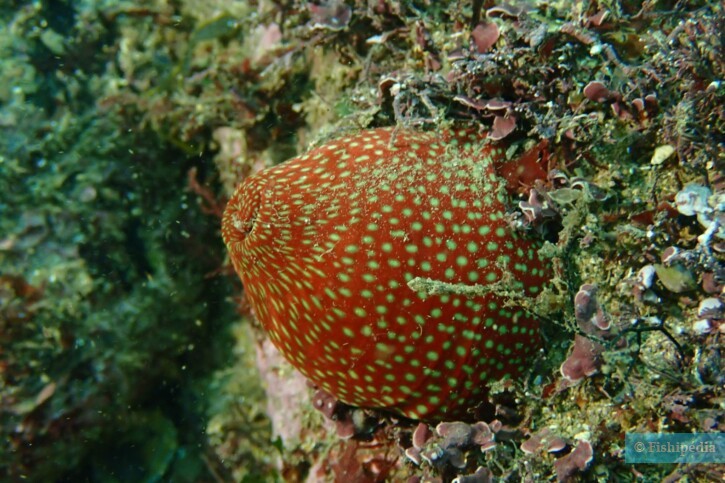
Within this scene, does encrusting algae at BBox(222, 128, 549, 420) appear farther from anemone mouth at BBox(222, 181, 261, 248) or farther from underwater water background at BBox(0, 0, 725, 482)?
underwater water background at BBox(0, 0, 725, 482)

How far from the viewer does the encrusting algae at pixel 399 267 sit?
9.71ft

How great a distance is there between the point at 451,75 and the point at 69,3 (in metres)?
5.13

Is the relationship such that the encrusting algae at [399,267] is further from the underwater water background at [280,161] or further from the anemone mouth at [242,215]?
the underwater water background at [280,161]

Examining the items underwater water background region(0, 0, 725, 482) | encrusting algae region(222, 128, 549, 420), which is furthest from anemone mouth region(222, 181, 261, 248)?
underwater water background region(0, 0, 725, 482)

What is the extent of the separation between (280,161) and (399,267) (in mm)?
2605

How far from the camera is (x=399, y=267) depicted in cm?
295

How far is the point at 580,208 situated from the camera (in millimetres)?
2982

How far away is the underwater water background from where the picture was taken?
279 centimetres

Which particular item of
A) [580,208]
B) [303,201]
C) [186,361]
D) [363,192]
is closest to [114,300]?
[186,361]

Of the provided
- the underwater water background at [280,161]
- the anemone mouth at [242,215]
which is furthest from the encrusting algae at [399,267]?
the underwater water background at [280,161]

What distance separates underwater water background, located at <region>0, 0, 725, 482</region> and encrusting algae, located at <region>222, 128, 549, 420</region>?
22cm

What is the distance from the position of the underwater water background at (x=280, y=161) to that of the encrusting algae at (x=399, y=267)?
22 cm

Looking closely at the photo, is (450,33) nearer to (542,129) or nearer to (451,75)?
(451,75)

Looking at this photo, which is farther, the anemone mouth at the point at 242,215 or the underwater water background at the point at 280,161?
the anemone mouth at the point at 242,215
